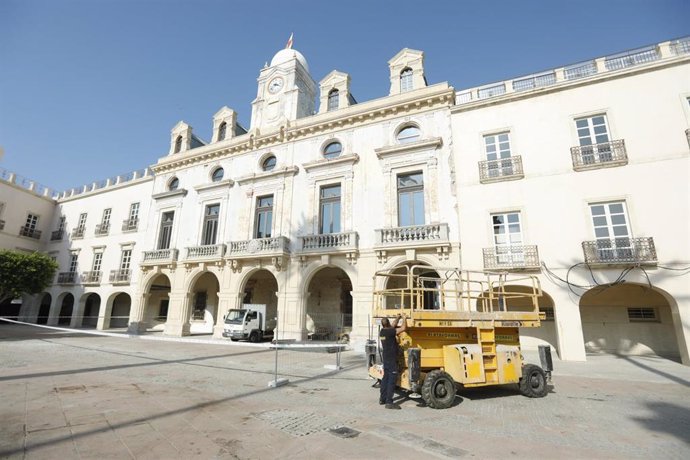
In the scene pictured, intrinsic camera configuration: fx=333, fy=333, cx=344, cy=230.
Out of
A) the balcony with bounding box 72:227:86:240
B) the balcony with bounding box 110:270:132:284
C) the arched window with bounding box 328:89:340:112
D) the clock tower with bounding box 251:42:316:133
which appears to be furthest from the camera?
the balcony with bounding box 72:227:86:240

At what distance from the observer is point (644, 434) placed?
16.4 feet

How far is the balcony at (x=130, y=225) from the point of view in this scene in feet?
84.3

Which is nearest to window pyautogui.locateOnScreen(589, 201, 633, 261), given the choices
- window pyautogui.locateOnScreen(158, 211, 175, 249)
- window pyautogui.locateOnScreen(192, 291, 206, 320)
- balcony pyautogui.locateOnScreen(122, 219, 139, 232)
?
window pyautogui.locateOnScreen(192, 291, 206, 320)

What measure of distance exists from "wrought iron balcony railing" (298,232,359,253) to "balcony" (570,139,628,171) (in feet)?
Answer: 32.5

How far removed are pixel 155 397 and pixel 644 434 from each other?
8368 millimetres

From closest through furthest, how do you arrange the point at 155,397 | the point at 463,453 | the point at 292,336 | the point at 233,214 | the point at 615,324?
the point at 463,453
the point at 155,397
the point at 615,324
the point at 292,336
the point at 233,214

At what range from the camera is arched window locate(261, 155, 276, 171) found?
821 inches

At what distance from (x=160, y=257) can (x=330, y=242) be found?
12460 millimetres

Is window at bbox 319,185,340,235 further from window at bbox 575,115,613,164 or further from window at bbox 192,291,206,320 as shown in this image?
window at bbox 192,291,206,320

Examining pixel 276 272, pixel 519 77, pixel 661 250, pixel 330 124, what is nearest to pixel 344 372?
pixel 276 272

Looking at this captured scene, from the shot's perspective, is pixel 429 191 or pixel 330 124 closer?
pixel 429 191

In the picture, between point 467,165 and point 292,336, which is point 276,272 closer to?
point 292,336

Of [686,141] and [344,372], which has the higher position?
[686,141]

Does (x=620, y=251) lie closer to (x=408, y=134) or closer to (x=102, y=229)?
(x=408, y=134)
